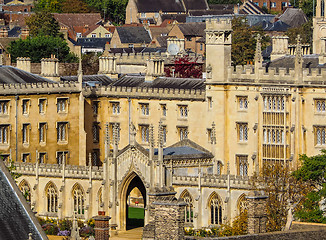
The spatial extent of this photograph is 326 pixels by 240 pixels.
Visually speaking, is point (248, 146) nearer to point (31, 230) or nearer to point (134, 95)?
point (134, 95)

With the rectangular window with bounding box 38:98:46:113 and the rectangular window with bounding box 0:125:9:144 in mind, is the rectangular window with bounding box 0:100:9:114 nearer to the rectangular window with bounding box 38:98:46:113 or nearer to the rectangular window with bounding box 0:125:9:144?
the rectangular window with bounding box 0:125:9:144

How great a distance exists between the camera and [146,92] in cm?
10581

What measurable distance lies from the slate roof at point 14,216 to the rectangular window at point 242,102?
4589 centimetres

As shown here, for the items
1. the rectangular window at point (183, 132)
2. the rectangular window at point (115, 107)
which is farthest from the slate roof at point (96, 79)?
the rectangular window at point (183, 132)

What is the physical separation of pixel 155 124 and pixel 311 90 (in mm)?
13558

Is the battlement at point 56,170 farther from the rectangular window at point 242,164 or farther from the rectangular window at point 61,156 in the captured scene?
the rectangular window at point 242,164

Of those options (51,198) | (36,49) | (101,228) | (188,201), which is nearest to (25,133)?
(51,198)

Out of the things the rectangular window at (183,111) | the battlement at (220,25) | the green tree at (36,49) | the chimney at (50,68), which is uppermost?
the green tree at (36,49)

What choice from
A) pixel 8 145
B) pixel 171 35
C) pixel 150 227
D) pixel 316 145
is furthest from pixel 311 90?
pixel 171 35

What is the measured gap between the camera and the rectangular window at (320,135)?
3760 inches

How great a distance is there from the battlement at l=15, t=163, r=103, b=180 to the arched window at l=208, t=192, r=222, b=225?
26.1 ft

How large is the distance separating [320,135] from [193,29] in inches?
3514

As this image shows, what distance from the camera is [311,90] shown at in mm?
95750

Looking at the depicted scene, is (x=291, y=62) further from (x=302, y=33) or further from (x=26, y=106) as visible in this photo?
(x=302, y=33)
